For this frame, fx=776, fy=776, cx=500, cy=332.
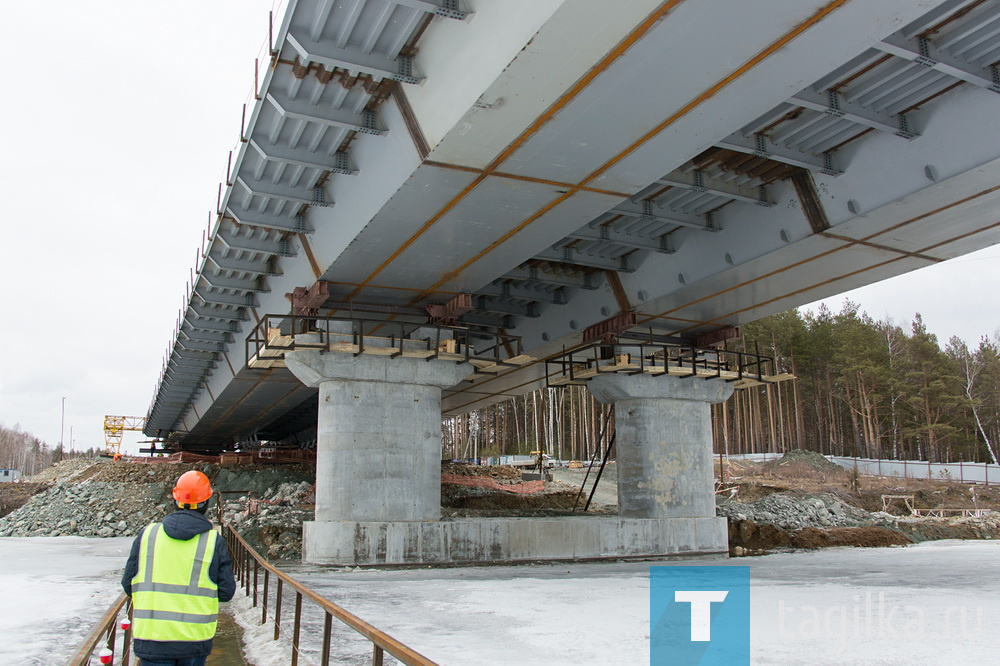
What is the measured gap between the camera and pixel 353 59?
923 cm

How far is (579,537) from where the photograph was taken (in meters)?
18.0

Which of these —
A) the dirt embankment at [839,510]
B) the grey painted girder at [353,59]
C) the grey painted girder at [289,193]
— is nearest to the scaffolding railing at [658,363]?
the dirt embankment at [839,510]

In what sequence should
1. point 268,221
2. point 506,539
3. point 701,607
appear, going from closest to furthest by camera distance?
point 701,607 → point 268,221 → point 506,539

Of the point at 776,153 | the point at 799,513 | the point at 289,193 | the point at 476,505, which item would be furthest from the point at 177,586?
the point at 476,505

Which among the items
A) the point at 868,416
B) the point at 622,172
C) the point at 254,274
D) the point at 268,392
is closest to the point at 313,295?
the point at 254,274

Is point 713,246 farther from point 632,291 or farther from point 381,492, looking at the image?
point 381,492

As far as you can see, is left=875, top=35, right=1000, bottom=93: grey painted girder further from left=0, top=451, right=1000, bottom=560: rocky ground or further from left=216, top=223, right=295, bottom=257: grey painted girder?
left=0, top=451, right=1000, bottom=560: rocky ground

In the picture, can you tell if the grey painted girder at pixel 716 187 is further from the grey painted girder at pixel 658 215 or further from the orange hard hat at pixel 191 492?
the orange hard hat at pixel 191 492

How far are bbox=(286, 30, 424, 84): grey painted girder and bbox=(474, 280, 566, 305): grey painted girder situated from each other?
867 cm

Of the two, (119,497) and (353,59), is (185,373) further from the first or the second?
(353,59)

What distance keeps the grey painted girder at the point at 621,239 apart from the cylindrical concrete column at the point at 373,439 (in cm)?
457

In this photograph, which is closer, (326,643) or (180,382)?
(326,643)

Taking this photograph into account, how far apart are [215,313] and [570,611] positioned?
1499 cm

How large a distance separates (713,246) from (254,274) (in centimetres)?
1027
